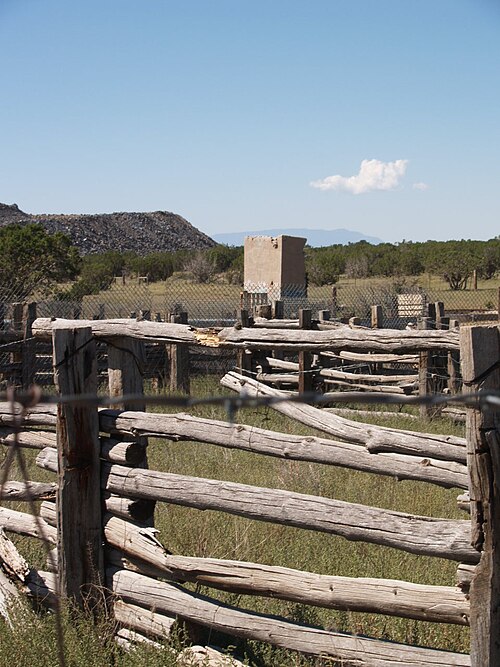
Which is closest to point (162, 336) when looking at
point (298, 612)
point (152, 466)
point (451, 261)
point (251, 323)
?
point (298, 612)

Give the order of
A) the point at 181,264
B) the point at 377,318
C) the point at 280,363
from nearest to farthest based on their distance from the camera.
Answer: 1. the point at 280,363
2. the point at 377,318
3. the point at 181,264

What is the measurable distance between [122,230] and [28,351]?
5570cm

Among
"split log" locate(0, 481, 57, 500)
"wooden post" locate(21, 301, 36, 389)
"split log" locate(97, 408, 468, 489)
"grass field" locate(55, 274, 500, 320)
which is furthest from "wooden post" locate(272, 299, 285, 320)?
"split log" locate(97, 408, 468, 489)

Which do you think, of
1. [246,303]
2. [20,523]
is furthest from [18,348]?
[20,523]

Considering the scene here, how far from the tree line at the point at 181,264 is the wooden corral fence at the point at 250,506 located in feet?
61.3

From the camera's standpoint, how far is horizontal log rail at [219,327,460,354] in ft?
14.3

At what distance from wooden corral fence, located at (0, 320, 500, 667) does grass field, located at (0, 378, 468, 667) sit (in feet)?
0.77

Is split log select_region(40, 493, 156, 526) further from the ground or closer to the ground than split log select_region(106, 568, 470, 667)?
further from the ground

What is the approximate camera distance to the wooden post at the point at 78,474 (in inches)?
165

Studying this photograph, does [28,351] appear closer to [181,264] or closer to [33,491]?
[33,491]

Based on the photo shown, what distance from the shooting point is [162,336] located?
4.41 meters

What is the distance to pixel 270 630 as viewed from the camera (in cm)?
368

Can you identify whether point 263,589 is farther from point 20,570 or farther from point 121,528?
point 20,570

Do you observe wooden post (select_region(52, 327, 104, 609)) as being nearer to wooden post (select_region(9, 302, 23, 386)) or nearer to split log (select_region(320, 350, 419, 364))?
split log (select_region(320, 350, 419, 364))
